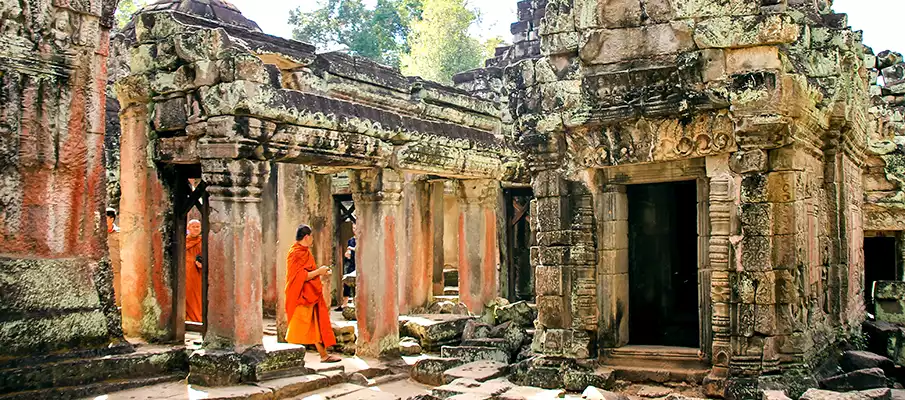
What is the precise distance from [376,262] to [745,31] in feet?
16.6

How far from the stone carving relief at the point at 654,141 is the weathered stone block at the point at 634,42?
0.60m

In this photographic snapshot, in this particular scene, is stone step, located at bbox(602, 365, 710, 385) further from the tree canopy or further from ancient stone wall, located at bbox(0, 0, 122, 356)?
the tree canopy

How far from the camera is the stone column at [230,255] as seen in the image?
7996 millimetres

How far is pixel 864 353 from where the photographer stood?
758 cm

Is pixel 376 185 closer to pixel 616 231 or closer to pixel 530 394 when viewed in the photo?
pixel 616 231

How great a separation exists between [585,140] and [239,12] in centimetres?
735

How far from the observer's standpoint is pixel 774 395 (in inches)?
230

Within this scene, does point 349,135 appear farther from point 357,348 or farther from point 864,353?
point 864,353

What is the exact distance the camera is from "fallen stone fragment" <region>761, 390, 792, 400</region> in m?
5.78

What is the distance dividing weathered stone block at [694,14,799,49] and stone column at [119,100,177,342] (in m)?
5.69

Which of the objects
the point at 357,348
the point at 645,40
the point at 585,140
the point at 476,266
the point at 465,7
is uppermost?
the point at 465,7

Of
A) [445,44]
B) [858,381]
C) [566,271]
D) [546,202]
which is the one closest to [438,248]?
[546,202]

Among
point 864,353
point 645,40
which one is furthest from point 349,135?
point 864,353

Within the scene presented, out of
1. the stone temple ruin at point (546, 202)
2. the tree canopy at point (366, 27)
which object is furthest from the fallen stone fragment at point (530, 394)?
the tree canopy at point (366, 27)
